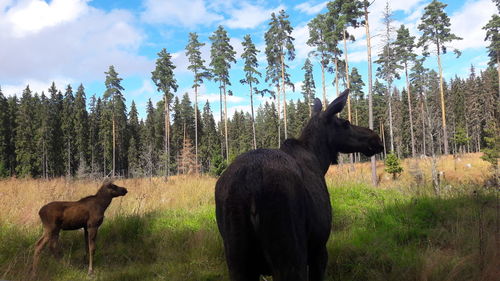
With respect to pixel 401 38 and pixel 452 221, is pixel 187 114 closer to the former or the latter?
pixel 401 38

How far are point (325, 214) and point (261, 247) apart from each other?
792mm

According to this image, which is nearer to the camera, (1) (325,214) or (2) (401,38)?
(1) (325,214)

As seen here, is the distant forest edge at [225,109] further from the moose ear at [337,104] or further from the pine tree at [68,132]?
the moose ear at [337,104]

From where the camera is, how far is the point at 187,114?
67312mm

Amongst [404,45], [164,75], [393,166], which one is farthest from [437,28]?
[164,75]

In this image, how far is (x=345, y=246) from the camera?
4.45 metres

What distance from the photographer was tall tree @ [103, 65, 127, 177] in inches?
1948

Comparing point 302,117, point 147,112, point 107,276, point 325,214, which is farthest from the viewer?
point 147,112

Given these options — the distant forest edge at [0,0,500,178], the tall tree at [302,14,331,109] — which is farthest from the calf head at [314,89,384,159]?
the tall tree at [302,14,331,109]

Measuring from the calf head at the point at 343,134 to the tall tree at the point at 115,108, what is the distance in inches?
1901

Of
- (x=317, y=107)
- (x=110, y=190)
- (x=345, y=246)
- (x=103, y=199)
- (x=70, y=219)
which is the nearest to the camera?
(x=317, y=107)

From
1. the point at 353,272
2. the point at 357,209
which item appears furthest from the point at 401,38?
the point at 353,272

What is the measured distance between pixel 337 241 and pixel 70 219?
4.82 meters

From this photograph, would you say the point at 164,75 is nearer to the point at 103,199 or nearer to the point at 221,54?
the point at 221,54
